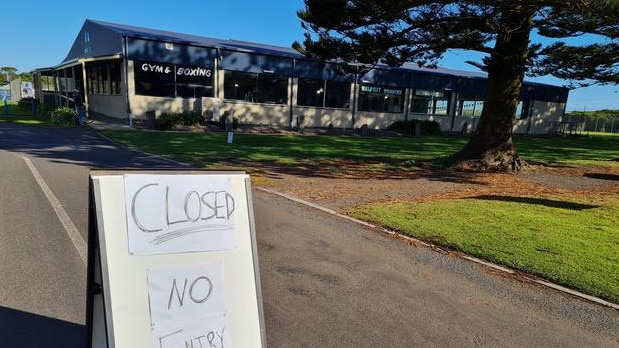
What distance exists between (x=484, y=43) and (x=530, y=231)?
8535 mm

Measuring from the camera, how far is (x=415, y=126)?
98.5 ft

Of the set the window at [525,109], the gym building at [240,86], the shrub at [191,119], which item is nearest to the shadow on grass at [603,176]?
the gym building at [240,86]

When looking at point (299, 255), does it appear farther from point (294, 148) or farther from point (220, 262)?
point (294, 148)

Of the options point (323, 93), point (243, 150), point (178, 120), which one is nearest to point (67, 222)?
point (243, 150)

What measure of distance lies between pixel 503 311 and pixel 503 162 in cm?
1041

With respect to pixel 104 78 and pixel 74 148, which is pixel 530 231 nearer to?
pixel 74 148

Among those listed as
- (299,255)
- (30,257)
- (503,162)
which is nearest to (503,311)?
(299,255)

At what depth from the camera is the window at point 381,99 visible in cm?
3070

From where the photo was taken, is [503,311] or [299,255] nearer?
[503,311]

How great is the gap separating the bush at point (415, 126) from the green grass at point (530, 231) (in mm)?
21539

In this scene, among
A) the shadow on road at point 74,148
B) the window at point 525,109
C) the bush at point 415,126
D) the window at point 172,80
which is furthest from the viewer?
the window at point 525,109

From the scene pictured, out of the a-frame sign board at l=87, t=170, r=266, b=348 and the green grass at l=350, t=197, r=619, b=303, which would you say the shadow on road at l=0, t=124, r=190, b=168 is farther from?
the a-frame sign board at l=87, t=170, r=266, b=348

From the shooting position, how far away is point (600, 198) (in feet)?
31.6

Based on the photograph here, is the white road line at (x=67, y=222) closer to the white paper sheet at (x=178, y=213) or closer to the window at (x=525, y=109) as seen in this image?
the white paper sheet at (x=178, y=213)
